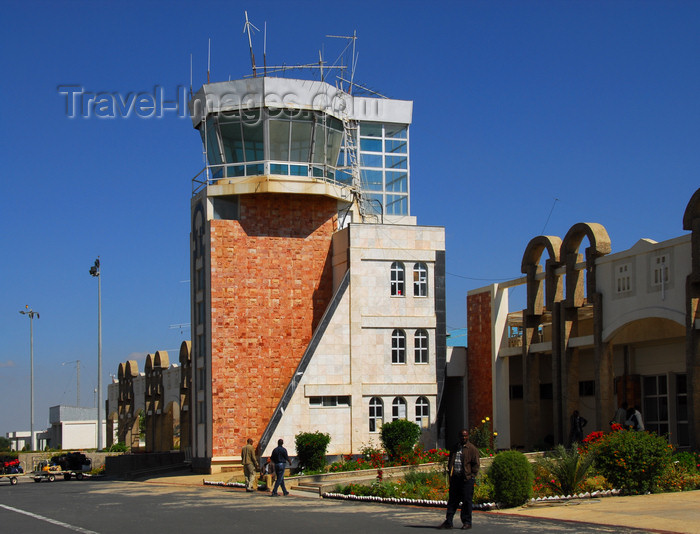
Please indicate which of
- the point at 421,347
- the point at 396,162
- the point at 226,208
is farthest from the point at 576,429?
the point at 396,162

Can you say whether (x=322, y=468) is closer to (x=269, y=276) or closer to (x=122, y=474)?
(x=269, y=276)

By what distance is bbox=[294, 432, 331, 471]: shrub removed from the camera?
1206 inches

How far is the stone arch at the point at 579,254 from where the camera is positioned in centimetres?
2873

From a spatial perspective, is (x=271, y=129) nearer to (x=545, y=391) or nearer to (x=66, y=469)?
(x=545, y=391)

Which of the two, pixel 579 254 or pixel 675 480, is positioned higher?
pixel 579 254

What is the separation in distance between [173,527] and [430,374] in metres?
19.6

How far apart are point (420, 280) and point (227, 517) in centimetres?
1862

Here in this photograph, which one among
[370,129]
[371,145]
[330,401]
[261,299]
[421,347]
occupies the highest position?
[370,129]

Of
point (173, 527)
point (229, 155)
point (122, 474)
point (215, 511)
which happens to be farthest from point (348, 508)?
point (122, 474)

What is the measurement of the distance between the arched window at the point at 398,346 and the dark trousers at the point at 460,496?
18.7 meters

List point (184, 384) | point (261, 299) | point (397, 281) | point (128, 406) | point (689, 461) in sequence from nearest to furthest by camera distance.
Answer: point (689, 461), point (397, 281), point (261, 299), point (184, 384), point (128, 406)

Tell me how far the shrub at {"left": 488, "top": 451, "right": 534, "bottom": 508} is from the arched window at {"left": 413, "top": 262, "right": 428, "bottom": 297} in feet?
56.6

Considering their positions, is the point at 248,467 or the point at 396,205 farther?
the point at 396,205

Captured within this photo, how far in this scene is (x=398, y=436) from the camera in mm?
31531
